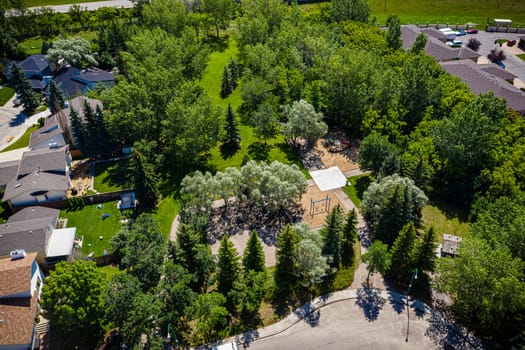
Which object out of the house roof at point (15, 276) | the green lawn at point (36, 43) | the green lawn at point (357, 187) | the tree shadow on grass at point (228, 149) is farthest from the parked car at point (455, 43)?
the house roof at point (15, 276)

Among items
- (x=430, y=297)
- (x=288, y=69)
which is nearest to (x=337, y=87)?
(x=288, y=69)

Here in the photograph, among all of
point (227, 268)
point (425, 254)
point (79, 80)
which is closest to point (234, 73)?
point (79, 80)

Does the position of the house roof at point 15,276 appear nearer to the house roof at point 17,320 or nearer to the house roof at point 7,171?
the house roof at point 17,320

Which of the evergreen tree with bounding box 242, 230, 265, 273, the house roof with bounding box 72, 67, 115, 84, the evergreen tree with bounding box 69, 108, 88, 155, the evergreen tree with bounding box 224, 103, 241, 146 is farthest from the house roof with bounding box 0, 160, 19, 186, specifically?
the evergreen tree with bounding box 242, 230, 265, 273

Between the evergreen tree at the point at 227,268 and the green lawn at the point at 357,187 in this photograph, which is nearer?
the evergreen tree at the point at 227,268

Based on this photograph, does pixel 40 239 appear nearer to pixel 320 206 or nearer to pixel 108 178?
pixel 108 178
